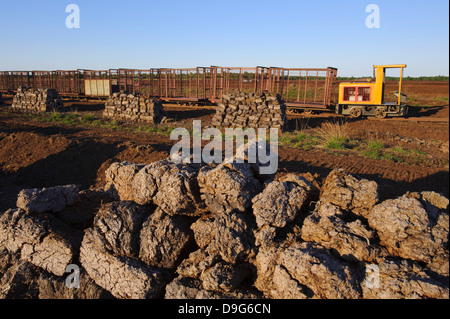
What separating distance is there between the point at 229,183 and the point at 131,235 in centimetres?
133

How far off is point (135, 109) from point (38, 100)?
9235 mm

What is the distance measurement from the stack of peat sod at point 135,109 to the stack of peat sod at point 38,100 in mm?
5152

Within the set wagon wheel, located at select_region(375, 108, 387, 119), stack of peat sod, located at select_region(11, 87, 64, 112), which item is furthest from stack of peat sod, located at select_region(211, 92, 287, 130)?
stack of peat sod, located at select_region(11, 87, 64, 112)

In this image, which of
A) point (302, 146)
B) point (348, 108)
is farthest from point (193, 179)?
point (348, 108)

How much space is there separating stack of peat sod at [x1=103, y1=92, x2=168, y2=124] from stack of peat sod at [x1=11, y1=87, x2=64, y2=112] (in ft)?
16.9

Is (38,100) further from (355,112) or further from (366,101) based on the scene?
(366,101)

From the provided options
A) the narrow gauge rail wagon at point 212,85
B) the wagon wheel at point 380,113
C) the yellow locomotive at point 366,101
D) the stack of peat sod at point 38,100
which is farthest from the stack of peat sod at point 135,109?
the wagon wheel at point 380,113

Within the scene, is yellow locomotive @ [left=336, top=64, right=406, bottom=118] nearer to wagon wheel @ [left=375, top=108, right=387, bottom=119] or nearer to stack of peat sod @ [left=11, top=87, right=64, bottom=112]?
wagon wheel @ [left=375, top=108, right=387, bottom=119]

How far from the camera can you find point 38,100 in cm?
Answer: 2320

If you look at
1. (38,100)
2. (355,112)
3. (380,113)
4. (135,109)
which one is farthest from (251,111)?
(38,100)

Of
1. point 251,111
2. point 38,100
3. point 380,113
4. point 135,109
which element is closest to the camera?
point 251,111

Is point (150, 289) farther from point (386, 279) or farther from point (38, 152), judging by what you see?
point (38, 152)

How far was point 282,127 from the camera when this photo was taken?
14914 millimetres
